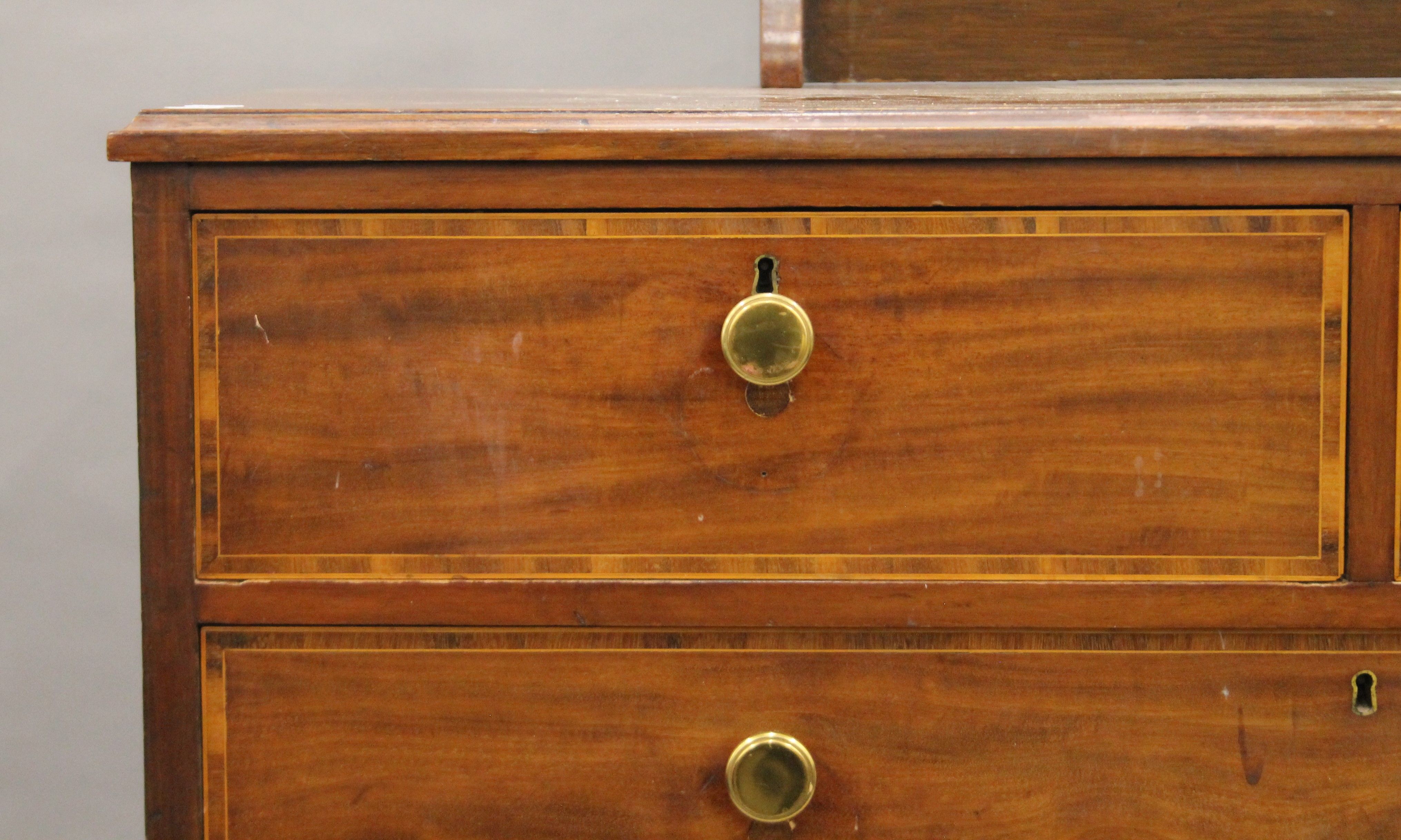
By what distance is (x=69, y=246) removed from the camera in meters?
1.45

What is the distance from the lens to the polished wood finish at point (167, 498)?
644mm

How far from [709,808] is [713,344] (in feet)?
0.78

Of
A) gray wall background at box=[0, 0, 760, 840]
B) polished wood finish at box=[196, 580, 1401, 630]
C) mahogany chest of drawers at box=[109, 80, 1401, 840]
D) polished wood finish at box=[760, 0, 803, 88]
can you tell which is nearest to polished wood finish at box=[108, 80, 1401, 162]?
mahogany chest of drawers at box=[109, 80, 1401, 840]

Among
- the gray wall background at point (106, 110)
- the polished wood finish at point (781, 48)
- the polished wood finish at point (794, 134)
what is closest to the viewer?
the polished wood finish at point (794, 134)

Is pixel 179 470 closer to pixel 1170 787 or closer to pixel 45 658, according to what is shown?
pixel 1170 787

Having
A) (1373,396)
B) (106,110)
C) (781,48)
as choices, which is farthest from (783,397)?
(106,110)

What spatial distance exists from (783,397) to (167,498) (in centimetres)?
31

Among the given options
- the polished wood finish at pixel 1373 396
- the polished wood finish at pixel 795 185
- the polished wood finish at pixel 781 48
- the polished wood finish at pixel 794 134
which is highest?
the polished wood finish at pixel 781 48

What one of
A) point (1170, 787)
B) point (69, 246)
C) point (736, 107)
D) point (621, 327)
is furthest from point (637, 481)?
point (69, 246)

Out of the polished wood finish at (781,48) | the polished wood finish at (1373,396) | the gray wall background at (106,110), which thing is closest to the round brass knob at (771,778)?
the polished wood finish at (1373,396)

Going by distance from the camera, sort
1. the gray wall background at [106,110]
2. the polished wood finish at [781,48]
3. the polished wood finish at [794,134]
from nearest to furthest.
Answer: the polished wood finish at [794,134] < the polished wood finish at [781,48] < the gray wall background at [106,110]

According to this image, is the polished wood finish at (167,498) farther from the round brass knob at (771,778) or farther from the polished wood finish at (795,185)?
the round brass knob at (771,778)

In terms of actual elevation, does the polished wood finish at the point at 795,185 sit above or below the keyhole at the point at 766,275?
above

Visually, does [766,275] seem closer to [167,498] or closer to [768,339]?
[768,339]
